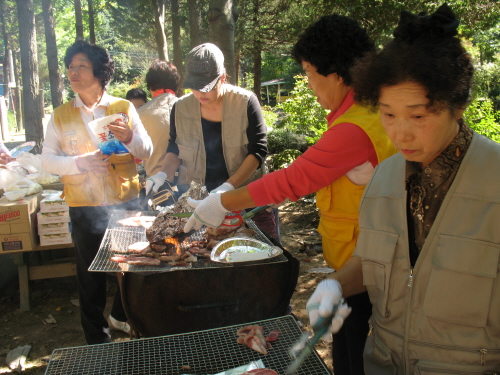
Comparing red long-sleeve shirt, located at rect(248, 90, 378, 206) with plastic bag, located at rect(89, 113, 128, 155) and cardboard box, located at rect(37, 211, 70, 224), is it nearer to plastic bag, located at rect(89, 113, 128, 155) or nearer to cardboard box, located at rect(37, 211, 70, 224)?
plastic bag, located at rect(89, 113, 128, 155)

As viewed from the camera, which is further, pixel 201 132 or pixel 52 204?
pixel 52 204

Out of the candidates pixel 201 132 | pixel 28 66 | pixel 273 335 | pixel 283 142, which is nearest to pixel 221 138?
pixel 201 132

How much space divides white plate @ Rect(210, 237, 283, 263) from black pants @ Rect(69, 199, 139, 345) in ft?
3.85

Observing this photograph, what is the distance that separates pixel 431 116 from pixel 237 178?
2.11m

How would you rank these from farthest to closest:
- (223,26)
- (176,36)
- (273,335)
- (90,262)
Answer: (176,36) → (223,26) → (90,262) → (273,335)

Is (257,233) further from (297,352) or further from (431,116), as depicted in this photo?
(431,116)

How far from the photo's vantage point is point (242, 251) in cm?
273

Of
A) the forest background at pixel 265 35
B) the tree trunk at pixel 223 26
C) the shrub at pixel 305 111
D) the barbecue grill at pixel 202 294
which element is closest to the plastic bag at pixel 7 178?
the barbecue grill at pixel 202 294

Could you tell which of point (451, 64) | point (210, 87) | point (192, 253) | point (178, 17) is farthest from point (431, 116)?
point (178, 17)

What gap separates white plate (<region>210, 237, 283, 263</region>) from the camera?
262 centimetres

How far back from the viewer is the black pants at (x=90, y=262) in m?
3.38

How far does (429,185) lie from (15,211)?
14.1ft

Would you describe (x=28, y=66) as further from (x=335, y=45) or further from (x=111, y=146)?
(x=335, y=45)

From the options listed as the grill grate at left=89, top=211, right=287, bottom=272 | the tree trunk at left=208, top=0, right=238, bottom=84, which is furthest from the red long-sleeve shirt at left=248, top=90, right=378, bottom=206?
the tree trunk at left=208, top=0, right=238, bottom=84
